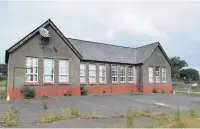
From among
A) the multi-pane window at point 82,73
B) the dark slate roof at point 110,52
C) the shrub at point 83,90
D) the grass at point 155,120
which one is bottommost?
the grass at point 155,120

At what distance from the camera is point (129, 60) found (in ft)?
116

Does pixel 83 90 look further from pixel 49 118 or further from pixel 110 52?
pixel 49 118

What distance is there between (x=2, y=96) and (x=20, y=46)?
4.81m

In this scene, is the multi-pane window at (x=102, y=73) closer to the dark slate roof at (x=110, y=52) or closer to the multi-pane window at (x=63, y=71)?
the dark slate roof at (x=110, y=52)

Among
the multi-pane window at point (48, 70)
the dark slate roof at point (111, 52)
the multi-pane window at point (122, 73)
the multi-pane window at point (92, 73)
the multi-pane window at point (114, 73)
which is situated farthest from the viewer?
the multi-pane window at point (122, 73)

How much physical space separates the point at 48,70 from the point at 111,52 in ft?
39.5

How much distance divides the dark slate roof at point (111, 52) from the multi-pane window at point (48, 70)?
5.38 meters

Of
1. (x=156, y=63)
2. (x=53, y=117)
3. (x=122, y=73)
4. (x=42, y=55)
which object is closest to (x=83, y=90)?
(x=42, y=55)

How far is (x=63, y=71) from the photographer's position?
2612 cm

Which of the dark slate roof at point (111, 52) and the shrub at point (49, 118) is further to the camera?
the dark slate roof at point (111, 52)

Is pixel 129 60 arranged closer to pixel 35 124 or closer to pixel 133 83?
pixel 133 83

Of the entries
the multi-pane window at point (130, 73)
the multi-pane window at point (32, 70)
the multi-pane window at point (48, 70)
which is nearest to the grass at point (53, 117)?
the multi-pane window at point (32, 70)

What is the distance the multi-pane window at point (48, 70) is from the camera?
24.9 metres

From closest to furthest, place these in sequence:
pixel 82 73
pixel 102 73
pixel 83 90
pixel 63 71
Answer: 1. pixel 63 71
2. pixel 83 90
3. pixel 82 73
4. pixel 102 73
